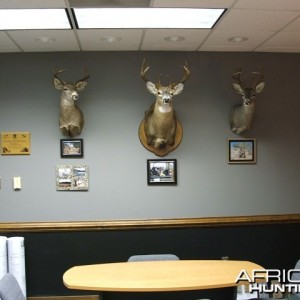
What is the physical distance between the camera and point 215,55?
4352 mm

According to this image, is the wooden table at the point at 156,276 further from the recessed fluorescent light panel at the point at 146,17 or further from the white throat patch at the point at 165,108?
the recessed fluorescent light panel at the point at 146,17

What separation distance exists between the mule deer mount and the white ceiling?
0.29 m

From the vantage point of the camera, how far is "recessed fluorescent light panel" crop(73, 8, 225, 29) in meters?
3.14

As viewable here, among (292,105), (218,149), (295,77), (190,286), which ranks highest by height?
(295,77)

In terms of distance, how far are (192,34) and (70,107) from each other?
4.60 ft

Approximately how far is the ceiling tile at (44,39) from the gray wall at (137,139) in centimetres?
15

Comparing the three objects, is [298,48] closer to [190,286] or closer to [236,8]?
[236,8]

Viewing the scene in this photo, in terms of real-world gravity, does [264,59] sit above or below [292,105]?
above

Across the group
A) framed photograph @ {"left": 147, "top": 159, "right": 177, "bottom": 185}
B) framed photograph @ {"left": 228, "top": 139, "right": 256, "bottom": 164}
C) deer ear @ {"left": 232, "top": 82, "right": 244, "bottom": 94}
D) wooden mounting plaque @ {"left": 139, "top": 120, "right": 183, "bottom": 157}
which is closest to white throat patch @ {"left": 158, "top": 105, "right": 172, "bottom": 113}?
wooden mounting plaque @ {"left": 139, "top": 120, "right": 183, "bottom": 157}

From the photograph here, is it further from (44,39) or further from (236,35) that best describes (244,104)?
(44,39)

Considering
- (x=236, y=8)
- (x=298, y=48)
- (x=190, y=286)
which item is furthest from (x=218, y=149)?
(x=190, y=286)

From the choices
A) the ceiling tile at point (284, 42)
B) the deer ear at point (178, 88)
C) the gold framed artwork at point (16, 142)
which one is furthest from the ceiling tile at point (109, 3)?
the gold framed artwork at point (16, 142)

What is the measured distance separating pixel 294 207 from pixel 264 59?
168cm

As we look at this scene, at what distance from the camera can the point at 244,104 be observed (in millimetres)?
4133
